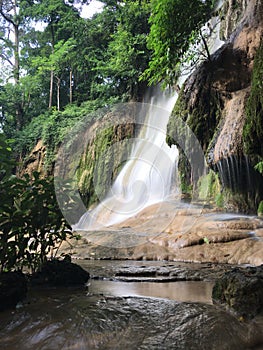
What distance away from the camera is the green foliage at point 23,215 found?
9.43 ft

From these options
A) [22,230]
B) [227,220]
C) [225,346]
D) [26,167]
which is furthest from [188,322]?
[26,167]

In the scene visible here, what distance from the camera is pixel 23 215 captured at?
3.12 metres

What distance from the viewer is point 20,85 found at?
2297 centimetres

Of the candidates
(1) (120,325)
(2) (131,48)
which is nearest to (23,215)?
(1) (120,325)

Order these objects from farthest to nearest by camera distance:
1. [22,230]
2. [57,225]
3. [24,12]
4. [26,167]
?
1. [24,12]
2. [26,167]
3. [57,225]
4. [22,230]

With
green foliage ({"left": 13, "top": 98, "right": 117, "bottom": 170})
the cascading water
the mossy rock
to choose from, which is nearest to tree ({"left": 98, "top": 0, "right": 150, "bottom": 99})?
green foliage ({"left": 13, "top": 98, "right": 117, "bottom": 170})

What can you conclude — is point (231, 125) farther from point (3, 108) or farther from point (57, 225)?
point (3, 108)

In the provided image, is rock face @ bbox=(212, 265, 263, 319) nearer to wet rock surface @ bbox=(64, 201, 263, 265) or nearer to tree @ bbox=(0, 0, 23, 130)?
wet rock surface @ bbox=(64, 201, 263, 265)

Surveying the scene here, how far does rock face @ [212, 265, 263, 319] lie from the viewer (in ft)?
7.50

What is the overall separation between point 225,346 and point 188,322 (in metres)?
0.31

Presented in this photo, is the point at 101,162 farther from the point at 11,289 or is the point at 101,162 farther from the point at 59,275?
the point at 11,289

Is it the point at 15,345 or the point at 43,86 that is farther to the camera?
the point at 43,86

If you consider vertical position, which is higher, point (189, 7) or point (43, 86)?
point (43, 86)

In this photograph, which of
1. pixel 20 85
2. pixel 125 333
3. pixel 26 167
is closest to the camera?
pixel 125 333
